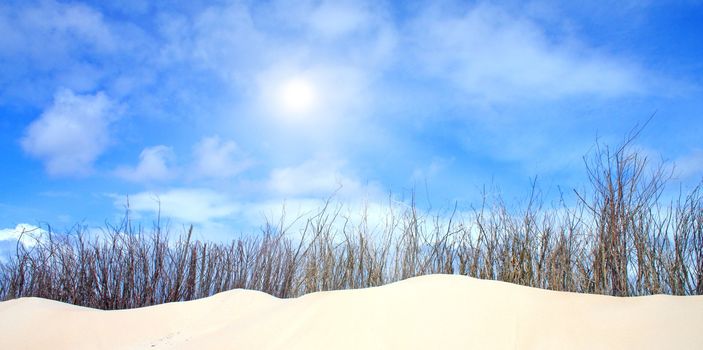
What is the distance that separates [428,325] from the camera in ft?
6.74

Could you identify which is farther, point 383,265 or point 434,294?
point 383,265

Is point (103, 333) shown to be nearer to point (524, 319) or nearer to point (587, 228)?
point (524, 319)

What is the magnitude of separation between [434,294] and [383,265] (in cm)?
180

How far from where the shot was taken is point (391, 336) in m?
2.03

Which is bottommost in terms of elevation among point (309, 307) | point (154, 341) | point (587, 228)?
point (154, 341)

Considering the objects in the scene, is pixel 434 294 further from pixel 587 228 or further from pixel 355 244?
pixel 355 244

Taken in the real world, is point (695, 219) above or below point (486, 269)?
above

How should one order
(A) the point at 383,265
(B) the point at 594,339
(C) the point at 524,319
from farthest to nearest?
(A) the point at 383,265 → (C) the point at 524,319 → (B) the point at 594,339

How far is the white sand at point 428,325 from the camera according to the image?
6.07 ft

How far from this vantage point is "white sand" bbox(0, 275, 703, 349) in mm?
1850

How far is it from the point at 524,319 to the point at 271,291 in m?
3.12

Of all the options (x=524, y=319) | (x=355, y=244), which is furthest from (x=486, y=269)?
(x=524, y=319)

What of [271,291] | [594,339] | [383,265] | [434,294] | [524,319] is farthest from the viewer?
[271,291]

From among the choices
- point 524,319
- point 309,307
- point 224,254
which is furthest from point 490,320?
point 224,254
